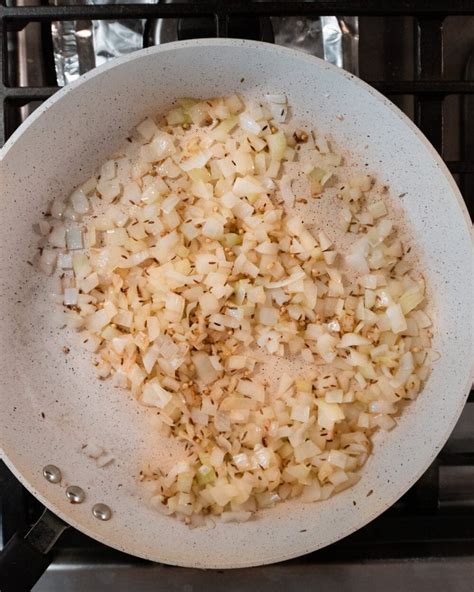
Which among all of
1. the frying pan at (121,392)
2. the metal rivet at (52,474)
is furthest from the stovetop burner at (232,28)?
the metal rivet at (52,474)

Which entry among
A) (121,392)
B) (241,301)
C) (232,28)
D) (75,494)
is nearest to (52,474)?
(75,494)

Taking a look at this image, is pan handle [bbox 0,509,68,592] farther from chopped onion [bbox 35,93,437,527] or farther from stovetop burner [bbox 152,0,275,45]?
stovetop burner [bbox 152,0,275,45]

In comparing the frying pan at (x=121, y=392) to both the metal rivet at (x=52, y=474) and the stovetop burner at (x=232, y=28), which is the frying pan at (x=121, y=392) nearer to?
the metal rivet at (x=52, y=474)

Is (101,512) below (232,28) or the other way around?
below

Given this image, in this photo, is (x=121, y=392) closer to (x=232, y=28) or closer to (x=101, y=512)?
(x=101, y=512)

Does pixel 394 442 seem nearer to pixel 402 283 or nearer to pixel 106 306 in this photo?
pixel 402 283

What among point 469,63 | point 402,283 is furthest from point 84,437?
point 469,63

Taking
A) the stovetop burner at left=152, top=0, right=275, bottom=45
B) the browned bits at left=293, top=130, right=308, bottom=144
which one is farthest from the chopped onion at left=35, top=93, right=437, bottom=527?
the stovetop burner at left=152, top=0, right=275, bottom=45
